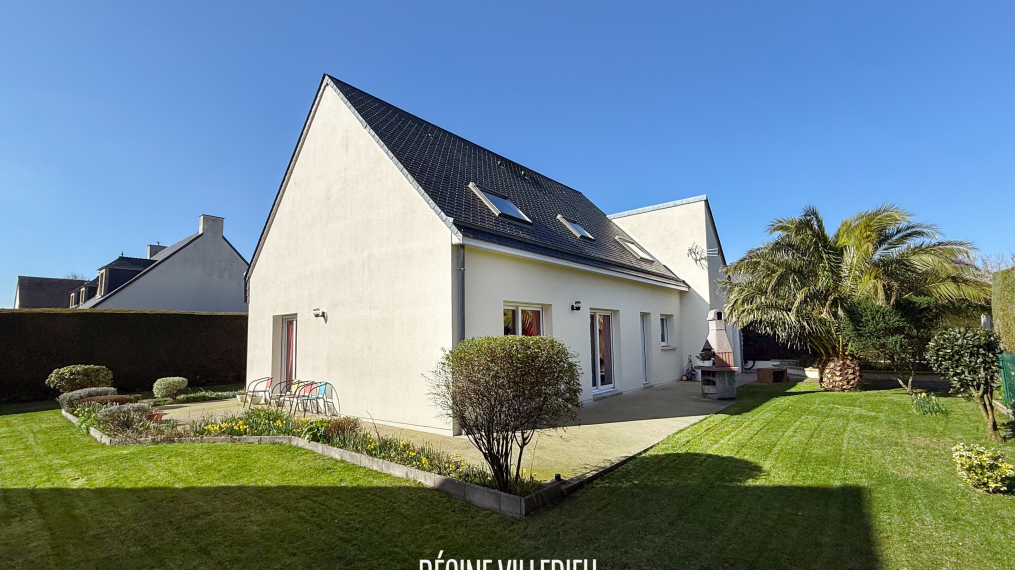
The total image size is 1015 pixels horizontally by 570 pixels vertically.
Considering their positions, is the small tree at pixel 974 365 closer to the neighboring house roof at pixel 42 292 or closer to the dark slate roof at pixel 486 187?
the dark slate roof at pixel 486 187

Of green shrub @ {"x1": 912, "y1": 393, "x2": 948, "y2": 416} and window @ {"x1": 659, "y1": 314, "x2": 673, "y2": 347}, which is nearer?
green shrub @ {"x1": 912, "y1": 393, "x2": 948, "y2": 416}

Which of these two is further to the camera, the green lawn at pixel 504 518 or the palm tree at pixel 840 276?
the palm tree at pixel 840 276

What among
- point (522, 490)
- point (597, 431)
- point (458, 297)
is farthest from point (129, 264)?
point (522, 490)

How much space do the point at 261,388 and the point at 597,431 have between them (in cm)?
956

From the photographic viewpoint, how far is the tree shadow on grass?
365 centimetres

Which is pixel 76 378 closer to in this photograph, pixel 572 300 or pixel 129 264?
pixel 572 300

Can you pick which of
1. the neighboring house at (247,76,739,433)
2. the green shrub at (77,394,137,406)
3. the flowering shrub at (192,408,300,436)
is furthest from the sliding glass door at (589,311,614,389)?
the green shrub at (77,394,137,406)

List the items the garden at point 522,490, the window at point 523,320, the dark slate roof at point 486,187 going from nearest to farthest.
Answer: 1. the garden at point 522,490
2. the dark slate roof at point 486,187
3. the window at point 523,320

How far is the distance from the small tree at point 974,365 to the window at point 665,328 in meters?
8.62

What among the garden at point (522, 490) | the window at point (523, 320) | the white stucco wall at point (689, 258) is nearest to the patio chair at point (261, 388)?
the garden at point (522, 490)

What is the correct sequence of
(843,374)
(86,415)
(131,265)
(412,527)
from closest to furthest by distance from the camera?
(412,527) < (86,415) < (843,374) < (131,265)

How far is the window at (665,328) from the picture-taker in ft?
52.5

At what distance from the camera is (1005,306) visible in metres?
9.45

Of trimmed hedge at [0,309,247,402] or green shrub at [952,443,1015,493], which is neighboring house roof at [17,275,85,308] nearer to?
trimmed hedge at [0,309,247,402]
